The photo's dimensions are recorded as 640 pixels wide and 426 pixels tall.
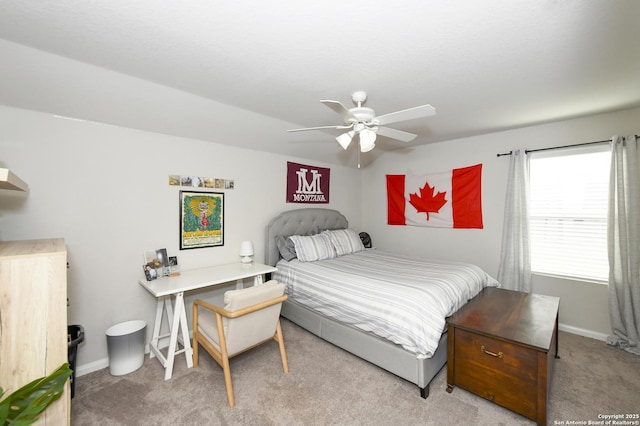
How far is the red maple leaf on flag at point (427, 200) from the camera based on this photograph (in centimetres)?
399

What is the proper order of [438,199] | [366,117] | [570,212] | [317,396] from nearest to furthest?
[317,396]
[366,117]
[570,212]
[438,199]

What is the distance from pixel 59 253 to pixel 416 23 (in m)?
2.21

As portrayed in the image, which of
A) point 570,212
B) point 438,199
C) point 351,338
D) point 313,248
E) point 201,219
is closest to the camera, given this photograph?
point 351,338

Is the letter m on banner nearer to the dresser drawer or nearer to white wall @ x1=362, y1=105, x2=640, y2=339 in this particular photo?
white wall @ x1=362, y1=105, x2=640, y2=339

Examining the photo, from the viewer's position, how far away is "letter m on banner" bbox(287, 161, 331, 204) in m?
3.89

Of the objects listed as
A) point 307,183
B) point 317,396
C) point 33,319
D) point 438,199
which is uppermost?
point 307,183

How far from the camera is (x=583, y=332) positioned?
9.71 feet

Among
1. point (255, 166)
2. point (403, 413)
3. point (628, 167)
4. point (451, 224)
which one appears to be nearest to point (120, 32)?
point (255, 166)

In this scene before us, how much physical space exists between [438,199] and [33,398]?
169 inches

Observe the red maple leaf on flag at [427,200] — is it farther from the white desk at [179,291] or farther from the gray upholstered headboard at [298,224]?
the white desk at [179,291]

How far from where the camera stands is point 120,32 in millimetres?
1522

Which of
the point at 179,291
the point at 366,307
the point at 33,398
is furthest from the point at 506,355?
the point at 33,398

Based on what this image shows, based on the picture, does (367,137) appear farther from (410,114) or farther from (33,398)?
(33,398)

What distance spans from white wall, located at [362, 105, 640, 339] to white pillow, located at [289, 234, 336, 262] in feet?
5.00
